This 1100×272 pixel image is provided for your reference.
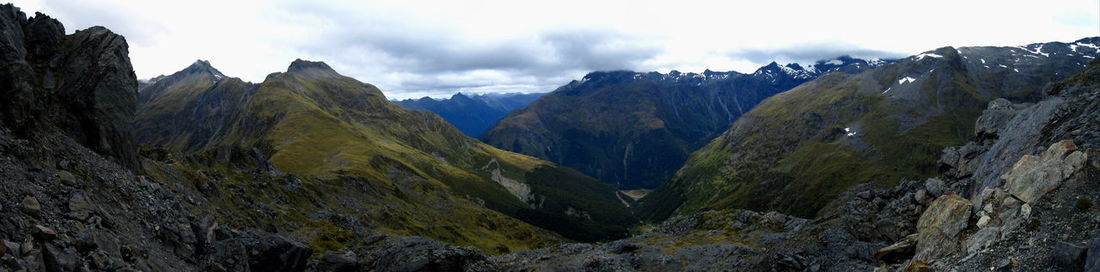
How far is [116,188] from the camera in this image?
4625 cm

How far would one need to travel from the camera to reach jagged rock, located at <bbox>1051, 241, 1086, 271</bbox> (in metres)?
26.8

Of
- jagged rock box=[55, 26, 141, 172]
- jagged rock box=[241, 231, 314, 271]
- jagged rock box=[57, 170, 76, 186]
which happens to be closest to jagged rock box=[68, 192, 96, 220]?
jagged rock box=[57, 170, 76, 186]

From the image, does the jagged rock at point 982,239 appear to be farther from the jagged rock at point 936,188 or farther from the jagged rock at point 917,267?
the jagged rock at point 936,188

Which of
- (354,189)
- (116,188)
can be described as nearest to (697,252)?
(116,188)

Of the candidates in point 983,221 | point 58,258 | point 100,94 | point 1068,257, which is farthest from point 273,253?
point 1068,257

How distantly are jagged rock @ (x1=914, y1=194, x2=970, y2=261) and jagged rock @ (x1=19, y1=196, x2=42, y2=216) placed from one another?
60.6 meters

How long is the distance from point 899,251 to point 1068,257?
16.7 metres

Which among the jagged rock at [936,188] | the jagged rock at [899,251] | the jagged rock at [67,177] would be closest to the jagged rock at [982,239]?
the jagged rock at [899,251]

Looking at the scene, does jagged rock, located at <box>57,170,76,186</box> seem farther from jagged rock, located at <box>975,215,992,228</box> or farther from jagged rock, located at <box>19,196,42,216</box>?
jagged rock, located at <box>975,215,992,228</box>

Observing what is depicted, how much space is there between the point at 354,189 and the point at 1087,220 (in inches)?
5949

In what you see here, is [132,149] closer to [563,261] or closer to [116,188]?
[116,188]

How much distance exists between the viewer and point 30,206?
3344cm

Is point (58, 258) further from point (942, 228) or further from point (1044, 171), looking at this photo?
point (1044, 171)

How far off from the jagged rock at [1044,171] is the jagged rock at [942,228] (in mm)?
3360
